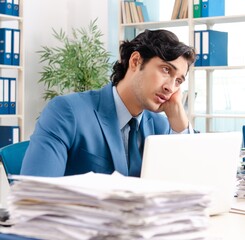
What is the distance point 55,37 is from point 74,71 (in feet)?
1.81

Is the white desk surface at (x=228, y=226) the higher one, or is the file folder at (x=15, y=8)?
the file folder at (x=15, y=8)

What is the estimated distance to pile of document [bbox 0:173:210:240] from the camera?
0.86 metres

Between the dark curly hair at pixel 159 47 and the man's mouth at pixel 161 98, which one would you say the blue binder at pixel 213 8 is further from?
the man's mouth at pixel 161 98

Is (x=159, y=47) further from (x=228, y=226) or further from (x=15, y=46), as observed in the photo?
(x=15, y=46)

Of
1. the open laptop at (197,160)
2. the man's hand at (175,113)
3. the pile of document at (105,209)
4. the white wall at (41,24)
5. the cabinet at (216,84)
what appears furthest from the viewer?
the white wall at (41,24)

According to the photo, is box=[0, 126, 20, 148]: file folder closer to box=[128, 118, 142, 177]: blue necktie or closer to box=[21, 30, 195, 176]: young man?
box=[21, 30, 195, 176]: young man

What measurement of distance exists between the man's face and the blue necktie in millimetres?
130

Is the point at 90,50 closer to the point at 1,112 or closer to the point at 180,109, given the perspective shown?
the point at 1,112

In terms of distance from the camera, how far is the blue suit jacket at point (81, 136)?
6.23 feet

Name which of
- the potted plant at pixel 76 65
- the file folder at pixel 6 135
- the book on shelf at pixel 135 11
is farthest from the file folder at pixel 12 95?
the book on shelf at pixel 135 11

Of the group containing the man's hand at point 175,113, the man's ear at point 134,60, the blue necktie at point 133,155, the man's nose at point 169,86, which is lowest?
the blue necktie at point 133,155

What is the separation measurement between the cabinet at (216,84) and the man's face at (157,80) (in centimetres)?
277

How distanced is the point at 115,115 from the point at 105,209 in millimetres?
1201

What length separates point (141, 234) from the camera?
34.1 inches
